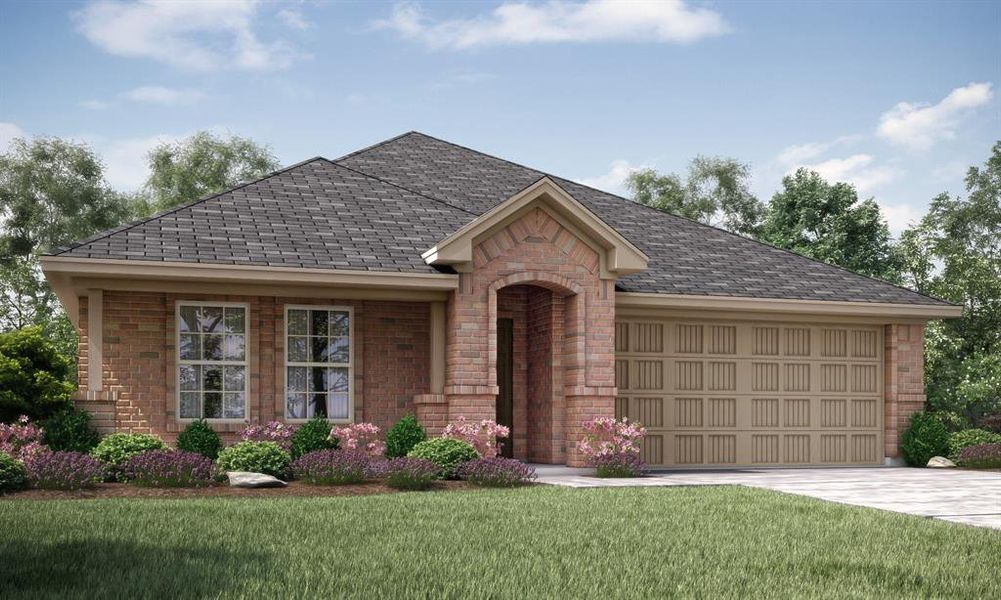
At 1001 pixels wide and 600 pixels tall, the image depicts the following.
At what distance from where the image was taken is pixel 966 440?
20828mm

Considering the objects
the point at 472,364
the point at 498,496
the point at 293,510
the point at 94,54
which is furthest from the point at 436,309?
the point at 94,54

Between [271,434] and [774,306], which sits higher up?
[774,306]

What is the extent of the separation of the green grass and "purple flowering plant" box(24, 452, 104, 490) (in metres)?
1.24

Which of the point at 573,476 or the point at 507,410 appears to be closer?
the point at 573,476

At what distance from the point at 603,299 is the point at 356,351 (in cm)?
412

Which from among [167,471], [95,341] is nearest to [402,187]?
[95,341]

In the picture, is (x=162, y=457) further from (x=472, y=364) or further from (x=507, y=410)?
(x=507, y=410)

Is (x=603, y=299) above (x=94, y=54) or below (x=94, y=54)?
below

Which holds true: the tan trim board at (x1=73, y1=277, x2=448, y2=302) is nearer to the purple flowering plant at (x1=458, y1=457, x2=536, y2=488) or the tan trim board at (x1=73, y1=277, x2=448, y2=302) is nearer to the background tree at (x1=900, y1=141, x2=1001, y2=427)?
the purple flowering plant at (x1=458, y1=457, x2=536, y2=488)

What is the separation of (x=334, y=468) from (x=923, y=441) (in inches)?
468

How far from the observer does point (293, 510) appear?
11.4 m

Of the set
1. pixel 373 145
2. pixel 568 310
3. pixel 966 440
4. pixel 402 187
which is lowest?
pixel 966 440

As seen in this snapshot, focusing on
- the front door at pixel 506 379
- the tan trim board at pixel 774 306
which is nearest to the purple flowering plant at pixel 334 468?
the front door at pixel 506 379

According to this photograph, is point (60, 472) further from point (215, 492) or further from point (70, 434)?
point (70, 434)
